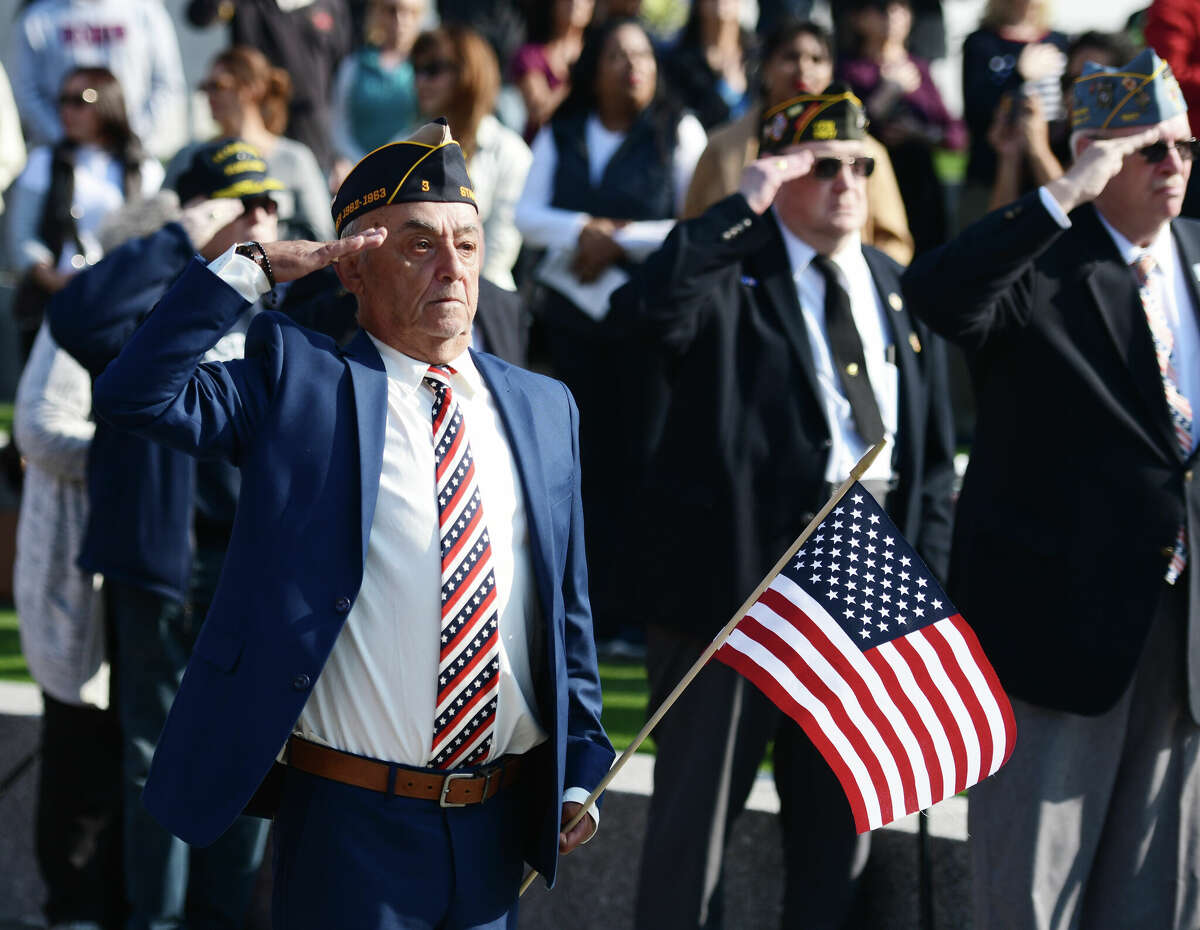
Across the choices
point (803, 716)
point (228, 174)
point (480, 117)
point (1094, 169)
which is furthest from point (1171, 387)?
point (480, 117)

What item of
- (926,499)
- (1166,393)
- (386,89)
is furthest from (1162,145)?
(386,89)

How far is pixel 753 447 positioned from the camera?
4750 mm

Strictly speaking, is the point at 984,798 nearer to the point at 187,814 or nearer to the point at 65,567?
the point at 187,814

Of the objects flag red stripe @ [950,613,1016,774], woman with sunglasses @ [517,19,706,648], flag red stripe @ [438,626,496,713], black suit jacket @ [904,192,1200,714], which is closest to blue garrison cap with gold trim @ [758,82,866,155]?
black suit jacket @ [904,192,1200,714]

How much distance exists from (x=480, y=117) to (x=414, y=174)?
3.76 meters

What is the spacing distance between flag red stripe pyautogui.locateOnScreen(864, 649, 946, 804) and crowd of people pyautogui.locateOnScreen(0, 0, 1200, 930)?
627 millimetres

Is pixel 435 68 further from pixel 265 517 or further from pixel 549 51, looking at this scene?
pixel 265 517

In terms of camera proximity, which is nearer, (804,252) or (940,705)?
(940,705)

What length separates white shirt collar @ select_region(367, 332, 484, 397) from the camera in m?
3.44

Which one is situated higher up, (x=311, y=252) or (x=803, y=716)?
(x=311, y=252)

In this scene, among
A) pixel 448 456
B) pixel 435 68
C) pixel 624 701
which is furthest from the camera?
pixel 435 68

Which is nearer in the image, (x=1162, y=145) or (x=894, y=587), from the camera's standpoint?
(x=894, y=587)

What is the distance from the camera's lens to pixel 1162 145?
4.38 metres

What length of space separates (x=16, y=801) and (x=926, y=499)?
317 cm
